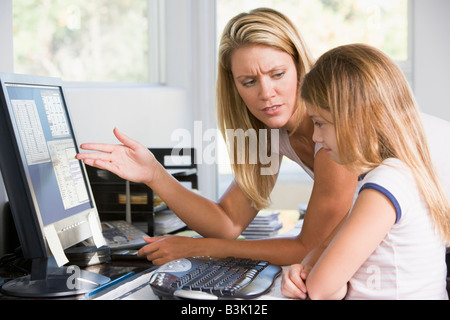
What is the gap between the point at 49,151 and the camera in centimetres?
118

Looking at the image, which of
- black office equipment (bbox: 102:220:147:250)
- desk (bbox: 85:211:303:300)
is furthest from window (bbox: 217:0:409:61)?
desk (bbox: 85:211:303:300)

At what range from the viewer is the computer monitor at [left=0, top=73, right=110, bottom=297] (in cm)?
107

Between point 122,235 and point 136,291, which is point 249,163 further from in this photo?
point 136,291

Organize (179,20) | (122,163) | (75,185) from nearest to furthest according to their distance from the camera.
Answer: (75,185) → (122,163) → (179,20)

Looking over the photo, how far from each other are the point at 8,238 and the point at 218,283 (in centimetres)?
70

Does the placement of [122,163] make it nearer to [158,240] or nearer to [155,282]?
[158,240]

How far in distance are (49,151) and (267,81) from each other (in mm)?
581

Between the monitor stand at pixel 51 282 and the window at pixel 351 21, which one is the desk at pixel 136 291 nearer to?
the monitor stand at pixel 51 282

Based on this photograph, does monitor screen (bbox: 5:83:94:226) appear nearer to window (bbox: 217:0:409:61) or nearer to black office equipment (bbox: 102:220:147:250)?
black office equipment (bbox: 102:220:147:250)

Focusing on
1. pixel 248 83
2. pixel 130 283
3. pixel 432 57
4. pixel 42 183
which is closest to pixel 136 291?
pixel 130 283

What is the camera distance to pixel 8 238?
146 cm

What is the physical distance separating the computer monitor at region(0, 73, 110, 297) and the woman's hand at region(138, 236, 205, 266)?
144 millimetres

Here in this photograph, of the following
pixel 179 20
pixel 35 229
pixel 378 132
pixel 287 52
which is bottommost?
pixel 35 229
